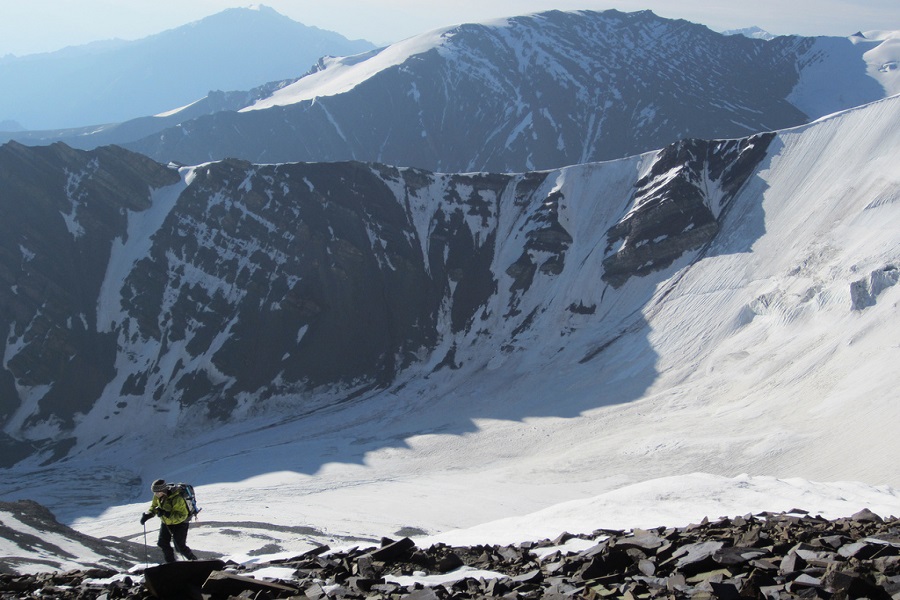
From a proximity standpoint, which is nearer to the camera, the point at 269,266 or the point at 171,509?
the point at 171,509

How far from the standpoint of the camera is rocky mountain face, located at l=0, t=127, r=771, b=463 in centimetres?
7944

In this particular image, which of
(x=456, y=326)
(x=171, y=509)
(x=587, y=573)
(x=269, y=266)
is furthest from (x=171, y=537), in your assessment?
(x=269, y=266)

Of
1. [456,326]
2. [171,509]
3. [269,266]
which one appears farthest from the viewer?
[269,266]

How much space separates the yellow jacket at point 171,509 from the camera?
19.9m

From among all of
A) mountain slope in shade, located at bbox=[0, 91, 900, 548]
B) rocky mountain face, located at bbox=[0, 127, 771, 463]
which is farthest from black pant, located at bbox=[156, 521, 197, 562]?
rocky mountain face, located at bbox=[0, 127, 771, 463]

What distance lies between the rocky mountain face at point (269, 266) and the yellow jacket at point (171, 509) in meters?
58.8

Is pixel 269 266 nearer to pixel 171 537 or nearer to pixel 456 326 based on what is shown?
pixel 456 326

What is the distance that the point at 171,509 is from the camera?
19969 mm

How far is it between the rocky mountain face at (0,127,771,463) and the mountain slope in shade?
0.90ft

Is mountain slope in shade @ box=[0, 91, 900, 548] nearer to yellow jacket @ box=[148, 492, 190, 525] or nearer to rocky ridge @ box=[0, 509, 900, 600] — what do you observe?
yellow jacket @ box=[148, 492, 190, 525]

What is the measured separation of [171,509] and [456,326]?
214 feet

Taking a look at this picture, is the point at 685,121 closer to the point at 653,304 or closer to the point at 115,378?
Result: the point at 653,304

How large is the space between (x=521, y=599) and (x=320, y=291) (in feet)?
→ 244

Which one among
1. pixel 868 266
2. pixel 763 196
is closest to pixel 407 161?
pixel 763 196
